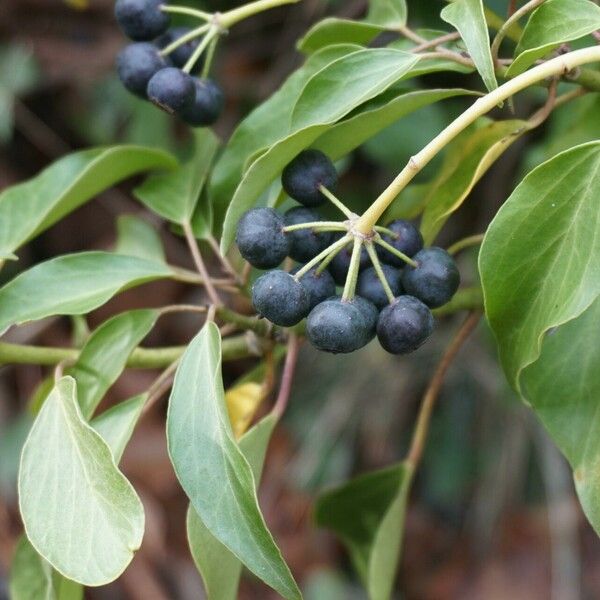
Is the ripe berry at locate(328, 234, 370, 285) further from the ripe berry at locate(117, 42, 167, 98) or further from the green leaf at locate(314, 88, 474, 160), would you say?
the ripe berry at locate(117, 42, 167, 98)

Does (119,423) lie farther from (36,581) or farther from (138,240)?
(138,240)

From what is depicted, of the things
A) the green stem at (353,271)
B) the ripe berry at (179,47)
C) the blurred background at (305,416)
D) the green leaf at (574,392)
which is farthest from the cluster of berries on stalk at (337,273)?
the blurred background at (305,416)

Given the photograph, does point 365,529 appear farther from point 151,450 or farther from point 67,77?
point 67,77

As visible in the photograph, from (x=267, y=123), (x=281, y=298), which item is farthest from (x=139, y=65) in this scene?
(x=281, y=298)

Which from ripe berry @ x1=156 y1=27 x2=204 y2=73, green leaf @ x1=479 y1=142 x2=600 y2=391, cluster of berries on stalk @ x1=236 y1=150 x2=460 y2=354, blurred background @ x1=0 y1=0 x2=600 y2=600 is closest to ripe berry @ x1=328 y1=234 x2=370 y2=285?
cluster of berries on stalk @ x1=236 y1=150 x2=460 y2=354

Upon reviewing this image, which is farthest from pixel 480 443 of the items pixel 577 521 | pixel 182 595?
pixel 182 595

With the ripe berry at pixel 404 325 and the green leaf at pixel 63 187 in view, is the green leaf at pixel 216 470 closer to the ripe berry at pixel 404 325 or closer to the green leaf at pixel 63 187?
the ripe berry at pixel 404 325
